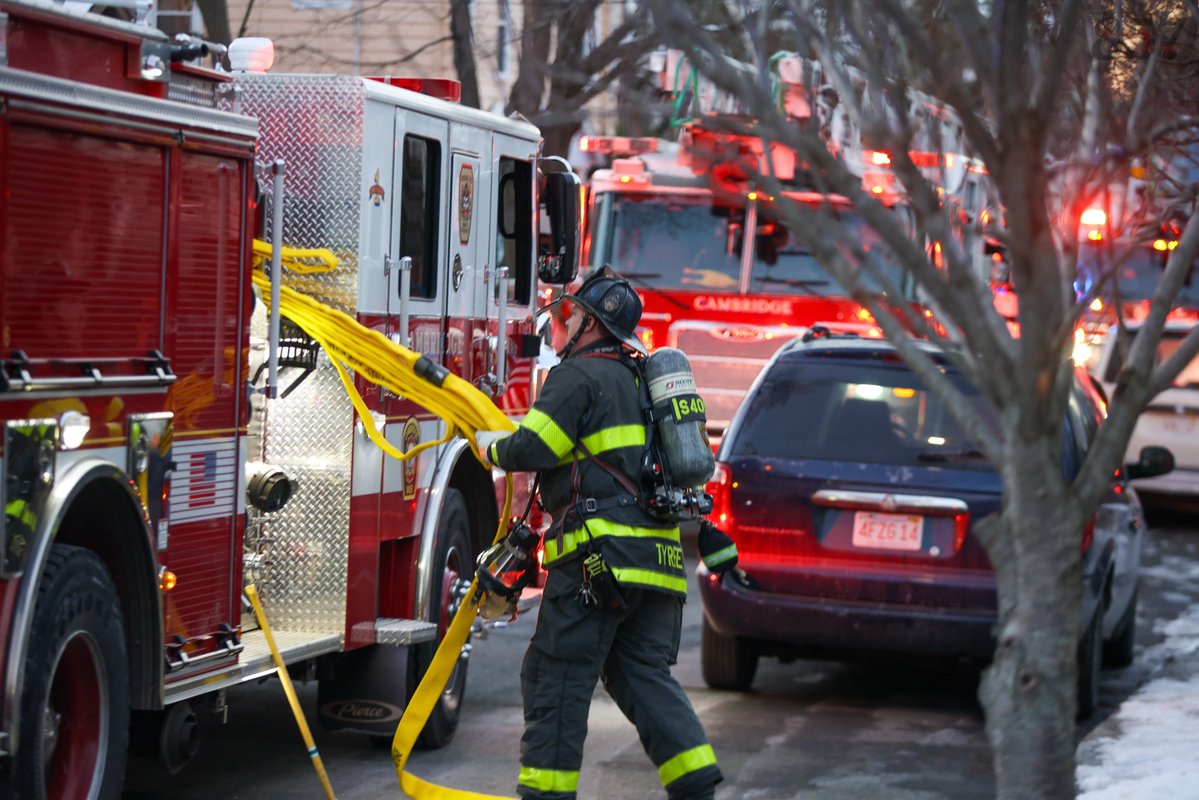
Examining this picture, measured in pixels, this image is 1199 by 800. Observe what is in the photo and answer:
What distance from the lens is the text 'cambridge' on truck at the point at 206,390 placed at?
481 cm

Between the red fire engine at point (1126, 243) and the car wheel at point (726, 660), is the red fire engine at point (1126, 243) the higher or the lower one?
the higher one

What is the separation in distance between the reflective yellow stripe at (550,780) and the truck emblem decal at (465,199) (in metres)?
2.79

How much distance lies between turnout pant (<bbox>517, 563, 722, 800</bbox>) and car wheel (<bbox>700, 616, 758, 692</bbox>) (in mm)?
2653

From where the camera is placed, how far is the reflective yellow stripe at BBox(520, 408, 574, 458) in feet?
18.5

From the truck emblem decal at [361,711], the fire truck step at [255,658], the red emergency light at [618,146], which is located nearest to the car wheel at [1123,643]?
the truck emblem decal at [361,711]

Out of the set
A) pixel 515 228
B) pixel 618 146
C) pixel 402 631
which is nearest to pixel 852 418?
pixel 515 228

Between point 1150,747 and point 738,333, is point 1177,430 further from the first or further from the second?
point 1150,747

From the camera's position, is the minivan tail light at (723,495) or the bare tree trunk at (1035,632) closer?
the bare tree trunk at (1035,632)

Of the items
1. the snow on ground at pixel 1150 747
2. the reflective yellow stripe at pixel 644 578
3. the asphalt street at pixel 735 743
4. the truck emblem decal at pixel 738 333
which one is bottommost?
the asphalt street at pixel 735 743

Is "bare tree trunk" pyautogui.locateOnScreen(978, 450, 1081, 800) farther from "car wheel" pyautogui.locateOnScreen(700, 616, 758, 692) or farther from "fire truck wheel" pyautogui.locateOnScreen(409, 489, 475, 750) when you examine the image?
"car wheel" pyautogui.locateOnScreen(700, 616, 758, 692)

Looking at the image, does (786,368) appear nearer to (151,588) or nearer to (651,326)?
(151,588)

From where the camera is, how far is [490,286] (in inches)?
319

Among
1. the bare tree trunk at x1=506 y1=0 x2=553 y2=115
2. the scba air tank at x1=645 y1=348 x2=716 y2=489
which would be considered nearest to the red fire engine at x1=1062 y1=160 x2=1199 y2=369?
the scba air tank at x1=645 y1=348 x2=716 y2=489

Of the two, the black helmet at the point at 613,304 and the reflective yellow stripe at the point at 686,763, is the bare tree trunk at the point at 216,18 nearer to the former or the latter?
the black helmet at the point at 613,304
